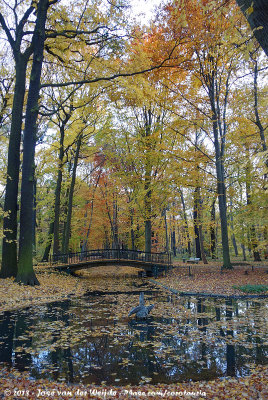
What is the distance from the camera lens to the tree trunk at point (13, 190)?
11391 mm

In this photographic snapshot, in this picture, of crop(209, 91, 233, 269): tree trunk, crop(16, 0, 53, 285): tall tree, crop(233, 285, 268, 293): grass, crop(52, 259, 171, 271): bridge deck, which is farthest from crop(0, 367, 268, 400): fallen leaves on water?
crop(52, 259, 171, 271): bridge deck

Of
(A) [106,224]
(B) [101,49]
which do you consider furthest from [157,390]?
(A) [106,224]

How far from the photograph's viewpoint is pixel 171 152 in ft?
57.1

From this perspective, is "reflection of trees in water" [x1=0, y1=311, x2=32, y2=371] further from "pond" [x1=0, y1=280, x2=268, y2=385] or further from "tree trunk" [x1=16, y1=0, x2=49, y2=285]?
"tree trunk" [x1=16, y1=0, x2=49, y2=285]

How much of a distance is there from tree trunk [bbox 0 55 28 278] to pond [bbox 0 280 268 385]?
12.2ft

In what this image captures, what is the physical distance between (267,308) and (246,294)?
7.40ft

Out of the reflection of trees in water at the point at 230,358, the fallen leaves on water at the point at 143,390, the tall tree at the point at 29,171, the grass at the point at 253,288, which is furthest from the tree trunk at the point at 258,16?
the grass at the point at 253,288

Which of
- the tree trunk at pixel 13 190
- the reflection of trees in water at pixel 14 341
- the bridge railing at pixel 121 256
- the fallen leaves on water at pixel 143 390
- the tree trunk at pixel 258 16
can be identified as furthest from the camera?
the bridge railing at pixel 121 256

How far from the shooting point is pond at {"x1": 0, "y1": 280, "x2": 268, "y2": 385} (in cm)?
399

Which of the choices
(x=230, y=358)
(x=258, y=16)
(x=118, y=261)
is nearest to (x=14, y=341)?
(x=230, y=358)

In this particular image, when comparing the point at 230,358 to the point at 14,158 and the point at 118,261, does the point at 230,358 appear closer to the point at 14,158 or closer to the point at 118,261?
the point at 14,158

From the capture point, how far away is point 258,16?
2.97m

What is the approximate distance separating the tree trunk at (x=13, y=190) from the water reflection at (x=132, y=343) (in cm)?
376

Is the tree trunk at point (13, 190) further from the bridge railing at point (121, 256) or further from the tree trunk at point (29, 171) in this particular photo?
the bridge railing at point (121, 256)
